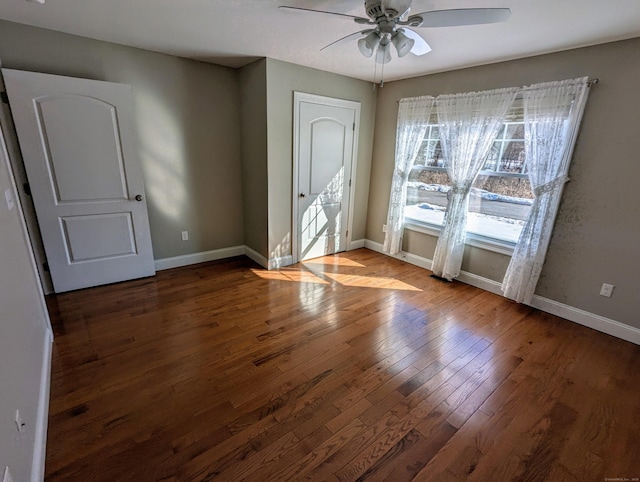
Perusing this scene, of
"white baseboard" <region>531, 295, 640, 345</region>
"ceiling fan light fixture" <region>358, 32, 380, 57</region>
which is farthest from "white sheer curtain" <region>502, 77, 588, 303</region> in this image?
"ceiling fan light fixture" <region>358, 32, 380, 57</region>

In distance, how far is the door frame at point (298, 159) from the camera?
348 cm

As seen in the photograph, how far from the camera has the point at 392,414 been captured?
177 cm

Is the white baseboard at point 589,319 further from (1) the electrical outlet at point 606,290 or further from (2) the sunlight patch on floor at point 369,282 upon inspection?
(2) the sunlight patch on floor at point 369,282

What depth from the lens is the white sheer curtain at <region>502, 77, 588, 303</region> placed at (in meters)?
2.56

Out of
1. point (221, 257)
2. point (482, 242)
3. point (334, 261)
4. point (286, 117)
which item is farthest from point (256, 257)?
point (482, 242)

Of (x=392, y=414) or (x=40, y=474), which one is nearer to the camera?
(x=40, y=474)

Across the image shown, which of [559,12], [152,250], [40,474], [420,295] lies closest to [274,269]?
[152,250]

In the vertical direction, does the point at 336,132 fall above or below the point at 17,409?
above

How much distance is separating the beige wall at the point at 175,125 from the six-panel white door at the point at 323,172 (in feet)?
2.94

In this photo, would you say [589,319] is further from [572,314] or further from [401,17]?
[401,17]

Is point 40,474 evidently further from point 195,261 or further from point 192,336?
point 195,261

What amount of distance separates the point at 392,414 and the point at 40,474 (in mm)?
1719

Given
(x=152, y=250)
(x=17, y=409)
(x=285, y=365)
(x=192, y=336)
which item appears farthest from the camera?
(x=152, y=250)

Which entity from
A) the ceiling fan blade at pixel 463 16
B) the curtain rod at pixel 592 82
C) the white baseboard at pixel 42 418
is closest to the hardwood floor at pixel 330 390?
the white baseboard at pixel 42 418
